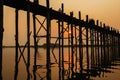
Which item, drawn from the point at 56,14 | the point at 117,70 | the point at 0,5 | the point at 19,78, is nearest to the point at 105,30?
the point at 117,70

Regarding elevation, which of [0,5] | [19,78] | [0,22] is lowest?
[19,78]

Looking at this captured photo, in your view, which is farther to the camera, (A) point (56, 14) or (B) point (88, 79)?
(B) point (88, 79)

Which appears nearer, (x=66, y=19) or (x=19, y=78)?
(x=66, y=19)

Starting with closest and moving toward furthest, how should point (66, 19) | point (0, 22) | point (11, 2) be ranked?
1. point (0, 22)
2. point (11, 2)
3. point (66, 19)

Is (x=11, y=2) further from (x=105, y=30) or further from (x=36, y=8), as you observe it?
(x=105, y=30)

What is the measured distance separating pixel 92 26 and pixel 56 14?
12.0m

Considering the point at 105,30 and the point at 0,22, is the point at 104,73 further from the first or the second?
the point at 0,22

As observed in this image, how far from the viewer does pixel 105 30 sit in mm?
38438

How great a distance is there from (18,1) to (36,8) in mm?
2557

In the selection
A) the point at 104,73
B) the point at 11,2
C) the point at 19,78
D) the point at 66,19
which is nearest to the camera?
the point at 11,2

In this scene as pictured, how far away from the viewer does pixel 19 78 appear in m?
35.9

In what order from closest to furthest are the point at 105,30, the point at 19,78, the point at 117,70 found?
1. the point at 117,70
2. the point at 19,78
3. the point at 105,30

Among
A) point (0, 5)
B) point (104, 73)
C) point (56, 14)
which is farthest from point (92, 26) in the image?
point (0, 5)

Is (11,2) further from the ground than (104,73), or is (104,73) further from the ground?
(11,2)
